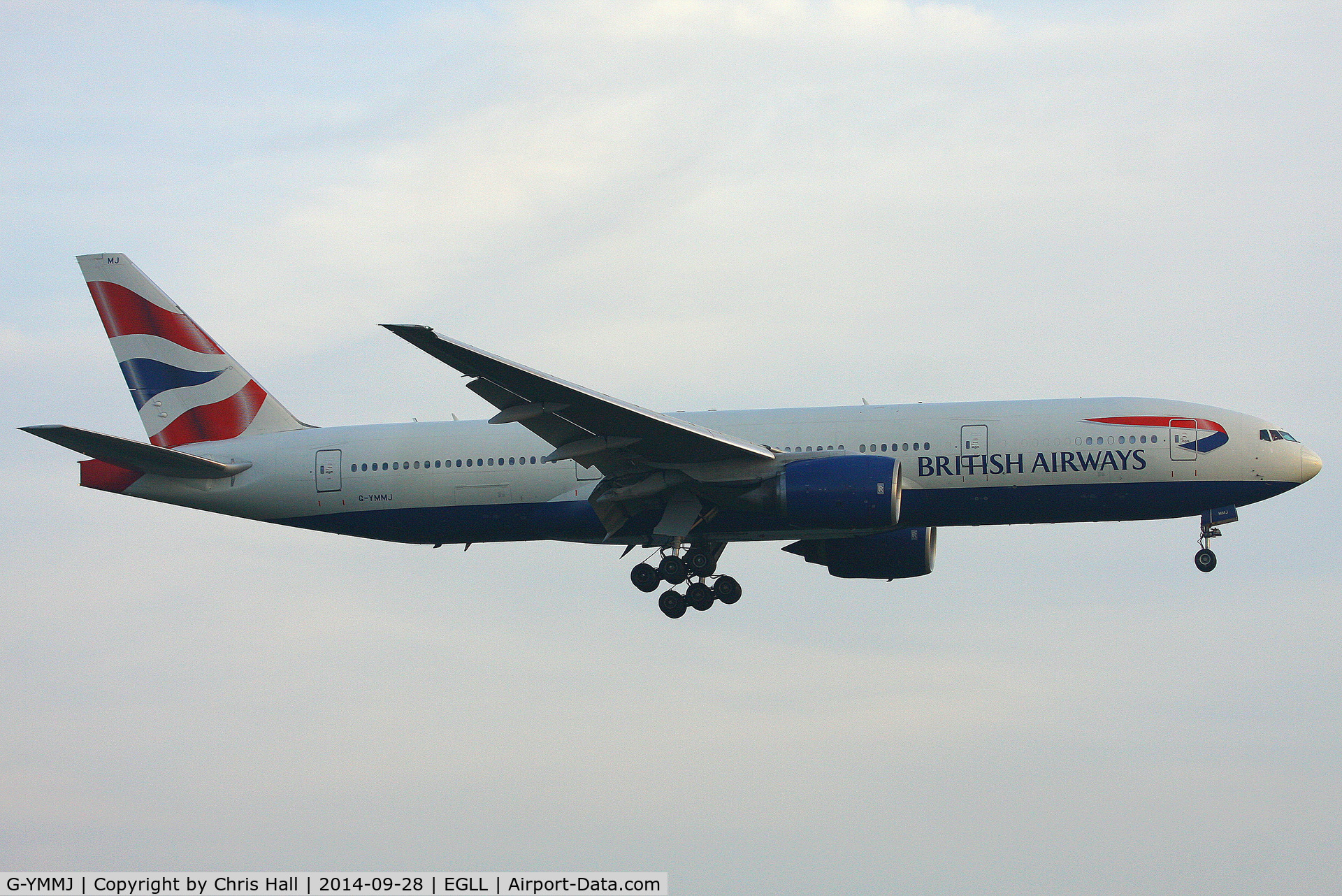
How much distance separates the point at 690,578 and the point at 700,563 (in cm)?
48

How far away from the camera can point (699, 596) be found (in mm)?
35719

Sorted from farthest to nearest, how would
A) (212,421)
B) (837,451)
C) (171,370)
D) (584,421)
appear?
1. (171,370)
2. (212,421)
3. (837,451)
4. (584,421)

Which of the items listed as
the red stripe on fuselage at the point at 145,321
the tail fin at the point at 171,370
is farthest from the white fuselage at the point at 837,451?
the red stripe on fuselage at the point at 145,321

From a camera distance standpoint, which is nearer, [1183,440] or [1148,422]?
[1183,440]

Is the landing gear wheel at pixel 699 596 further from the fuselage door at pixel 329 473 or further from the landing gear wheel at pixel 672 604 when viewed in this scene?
the fuselage door at pixel 329 473

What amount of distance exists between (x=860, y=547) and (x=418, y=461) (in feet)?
36.4

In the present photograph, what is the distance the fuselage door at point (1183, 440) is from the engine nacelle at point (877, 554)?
6822 mm

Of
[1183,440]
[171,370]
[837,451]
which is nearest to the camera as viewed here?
[1183,440]

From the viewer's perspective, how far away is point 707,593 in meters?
35.8

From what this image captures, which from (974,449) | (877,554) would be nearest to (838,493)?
(974,449)

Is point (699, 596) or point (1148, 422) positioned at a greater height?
point (1148, 422)

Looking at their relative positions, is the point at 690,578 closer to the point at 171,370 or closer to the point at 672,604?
the point at 672,604

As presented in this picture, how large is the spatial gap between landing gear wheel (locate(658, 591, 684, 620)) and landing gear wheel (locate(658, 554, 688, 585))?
14.5 inches

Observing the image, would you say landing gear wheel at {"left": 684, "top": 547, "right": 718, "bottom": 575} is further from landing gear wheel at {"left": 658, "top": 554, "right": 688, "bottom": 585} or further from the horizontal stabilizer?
the horizontal stabilizer
